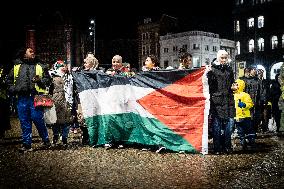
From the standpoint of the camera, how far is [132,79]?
9.00m

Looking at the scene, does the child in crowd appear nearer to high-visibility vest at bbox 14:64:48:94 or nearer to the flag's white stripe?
the flag's white stripe

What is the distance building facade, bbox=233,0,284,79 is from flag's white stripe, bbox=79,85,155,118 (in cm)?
4980

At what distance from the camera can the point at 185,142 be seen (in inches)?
317

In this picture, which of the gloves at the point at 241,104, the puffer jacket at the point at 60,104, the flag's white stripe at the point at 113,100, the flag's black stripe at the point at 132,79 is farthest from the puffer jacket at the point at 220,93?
the puffer jacket at the point at 60,104

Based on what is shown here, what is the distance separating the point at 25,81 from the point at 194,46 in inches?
2470

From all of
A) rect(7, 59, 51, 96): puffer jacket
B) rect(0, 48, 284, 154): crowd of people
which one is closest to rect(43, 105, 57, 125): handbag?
rect(0, 48, 284, 154): crowd of people

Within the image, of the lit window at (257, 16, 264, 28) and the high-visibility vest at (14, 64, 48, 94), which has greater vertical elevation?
the lit window at (257, 16, 264, 28)

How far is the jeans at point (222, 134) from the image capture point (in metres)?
8.09

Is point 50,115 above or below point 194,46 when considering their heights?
below

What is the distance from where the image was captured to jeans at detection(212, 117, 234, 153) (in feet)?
26.6

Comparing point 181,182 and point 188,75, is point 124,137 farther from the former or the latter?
point 181,182

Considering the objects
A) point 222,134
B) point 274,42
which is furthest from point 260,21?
point 222,134

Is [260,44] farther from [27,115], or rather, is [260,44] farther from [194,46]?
[27,115]

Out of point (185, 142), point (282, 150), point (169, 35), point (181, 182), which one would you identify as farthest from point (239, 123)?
point (169, 35)
